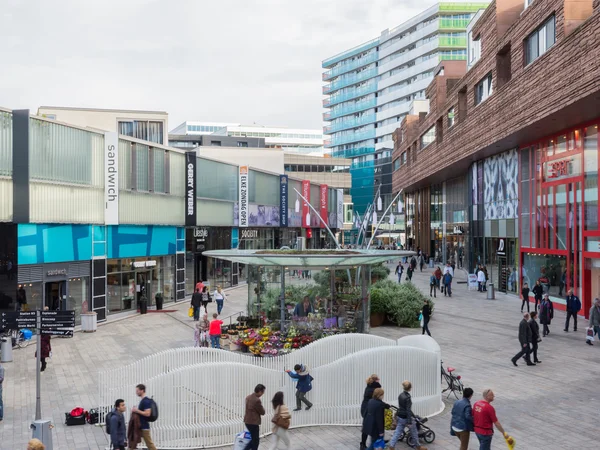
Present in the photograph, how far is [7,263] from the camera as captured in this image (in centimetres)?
2305

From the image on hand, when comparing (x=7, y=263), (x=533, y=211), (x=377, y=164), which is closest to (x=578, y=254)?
(x=533, y=211)

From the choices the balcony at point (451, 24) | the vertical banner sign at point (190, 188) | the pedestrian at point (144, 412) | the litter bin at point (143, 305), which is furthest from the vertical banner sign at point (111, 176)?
the balcony at point (451, 24)

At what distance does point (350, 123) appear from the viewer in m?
128

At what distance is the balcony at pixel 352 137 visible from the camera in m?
121

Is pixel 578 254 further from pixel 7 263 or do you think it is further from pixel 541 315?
pixel 7 263

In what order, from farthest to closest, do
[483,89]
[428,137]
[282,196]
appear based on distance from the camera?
[428,137] → [282,196] → [483,89]

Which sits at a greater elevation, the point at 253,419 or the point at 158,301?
the point at 253,419

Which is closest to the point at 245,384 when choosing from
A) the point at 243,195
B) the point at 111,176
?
the point at 111,176

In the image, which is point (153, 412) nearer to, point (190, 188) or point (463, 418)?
point (463, 418)

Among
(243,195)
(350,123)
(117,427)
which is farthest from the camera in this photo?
(350,123)

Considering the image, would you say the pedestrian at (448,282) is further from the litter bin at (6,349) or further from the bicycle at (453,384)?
the litter bin at (6,349)

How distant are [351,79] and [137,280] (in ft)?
339

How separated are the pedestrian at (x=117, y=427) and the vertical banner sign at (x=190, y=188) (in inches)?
1041

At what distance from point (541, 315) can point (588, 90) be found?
8.05 meters
